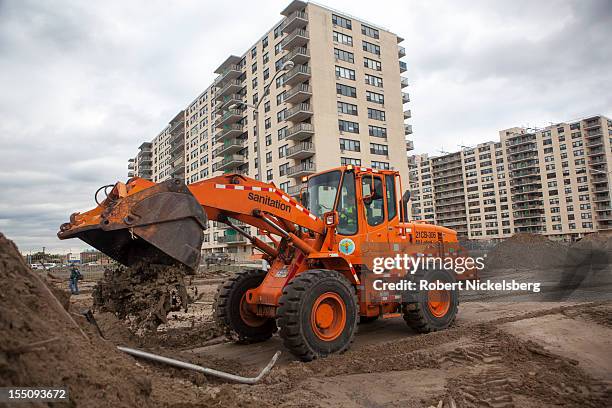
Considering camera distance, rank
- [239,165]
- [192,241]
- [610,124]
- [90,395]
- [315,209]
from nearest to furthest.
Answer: [90,395]
[192,241]
[315,209]
[239,165]
[610,124]

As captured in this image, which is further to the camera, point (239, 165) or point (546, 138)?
point (546, 138)

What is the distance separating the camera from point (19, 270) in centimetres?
427

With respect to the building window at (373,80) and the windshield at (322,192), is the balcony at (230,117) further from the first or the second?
the windshield at (322,192)

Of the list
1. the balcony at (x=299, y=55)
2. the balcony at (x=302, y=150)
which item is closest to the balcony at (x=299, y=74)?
the balcony at (x=299, y=55)

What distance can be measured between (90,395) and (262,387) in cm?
237

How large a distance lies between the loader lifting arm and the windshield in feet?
6.19

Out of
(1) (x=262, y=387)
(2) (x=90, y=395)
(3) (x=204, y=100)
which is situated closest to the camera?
(2) (x=90, y=395)

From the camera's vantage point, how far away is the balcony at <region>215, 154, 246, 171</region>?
69.0 meters

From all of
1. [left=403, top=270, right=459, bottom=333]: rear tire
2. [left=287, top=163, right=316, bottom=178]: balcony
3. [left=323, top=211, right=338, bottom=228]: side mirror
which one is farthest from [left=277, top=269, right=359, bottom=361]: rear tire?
[left=287, top=163, right=316, bottom=178]: balcony

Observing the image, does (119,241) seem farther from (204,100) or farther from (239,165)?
(204,100)

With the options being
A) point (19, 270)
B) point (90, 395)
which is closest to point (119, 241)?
point (19, 270)

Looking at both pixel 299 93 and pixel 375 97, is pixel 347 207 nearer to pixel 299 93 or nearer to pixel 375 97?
pixel 299 93

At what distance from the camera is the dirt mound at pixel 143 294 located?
6.12 metres

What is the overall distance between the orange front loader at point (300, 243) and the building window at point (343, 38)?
5163cm
